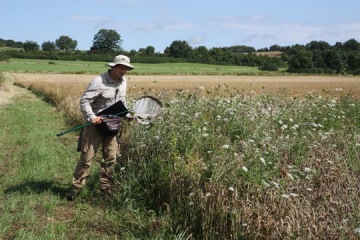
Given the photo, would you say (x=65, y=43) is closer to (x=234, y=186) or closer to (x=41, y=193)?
(x=41, y=193)

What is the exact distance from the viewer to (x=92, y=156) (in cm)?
557

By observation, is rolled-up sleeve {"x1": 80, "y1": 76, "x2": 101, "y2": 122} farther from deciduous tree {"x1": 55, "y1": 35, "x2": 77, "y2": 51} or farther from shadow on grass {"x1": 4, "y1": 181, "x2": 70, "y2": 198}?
deciduous tree {"x1": 55, "y1": 35, "x2": 77, "y2": 51}

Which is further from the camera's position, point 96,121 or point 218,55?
point 218,55

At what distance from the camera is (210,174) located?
4188 mm

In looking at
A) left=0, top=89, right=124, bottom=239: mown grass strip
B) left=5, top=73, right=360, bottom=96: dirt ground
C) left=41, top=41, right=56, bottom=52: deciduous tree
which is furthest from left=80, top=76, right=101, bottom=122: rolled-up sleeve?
left=41, top=41, right=56, bottom=52: deciduous tree

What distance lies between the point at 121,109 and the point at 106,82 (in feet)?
1.48

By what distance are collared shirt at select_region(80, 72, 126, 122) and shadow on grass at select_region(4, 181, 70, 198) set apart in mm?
1460

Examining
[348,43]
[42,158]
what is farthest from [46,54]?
[42,158]

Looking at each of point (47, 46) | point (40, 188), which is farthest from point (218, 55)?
point (40, 188)

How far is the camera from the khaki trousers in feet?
18.0

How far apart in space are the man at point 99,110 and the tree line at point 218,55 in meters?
40.6

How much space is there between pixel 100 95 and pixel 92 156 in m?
A: 0.92

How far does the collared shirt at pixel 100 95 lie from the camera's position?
210 inches

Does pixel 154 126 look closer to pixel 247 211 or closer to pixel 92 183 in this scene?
pixel 92 183
